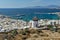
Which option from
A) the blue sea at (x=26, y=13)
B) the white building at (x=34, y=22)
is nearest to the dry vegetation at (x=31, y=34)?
the white building at (x=34, y=22)

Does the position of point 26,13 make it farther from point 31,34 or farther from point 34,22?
point 31,34

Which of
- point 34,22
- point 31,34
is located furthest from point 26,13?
point 31,34

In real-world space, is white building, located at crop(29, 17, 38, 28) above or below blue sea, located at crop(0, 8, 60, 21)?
below

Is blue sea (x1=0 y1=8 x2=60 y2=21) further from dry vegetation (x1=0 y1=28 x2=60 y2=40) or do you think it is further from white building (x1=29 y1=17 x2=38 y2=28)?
dry vegetation (x1=0 y1=28 x2=60 y2=40)

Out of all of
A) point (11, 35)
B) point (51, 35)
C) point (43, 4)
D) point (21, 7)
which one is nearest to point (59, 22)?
point (51, 35)

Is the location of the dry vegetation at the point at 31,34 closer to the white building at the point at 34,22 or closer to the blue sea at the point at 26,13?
the white building at the point at 34,22

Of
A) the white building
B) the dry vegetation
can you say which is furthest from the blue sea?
the dry vegetation

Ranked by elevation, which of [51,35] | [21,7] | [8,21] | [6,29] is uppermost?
[21,7]

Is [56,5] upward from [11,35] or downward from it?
upward

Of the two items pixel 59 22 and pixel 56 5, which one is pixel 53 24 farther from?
pixel 56 5

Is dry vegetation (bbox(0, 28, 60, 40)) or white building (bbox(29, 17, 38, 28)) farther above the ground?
white building (bbox(29, 17, 38, 28))

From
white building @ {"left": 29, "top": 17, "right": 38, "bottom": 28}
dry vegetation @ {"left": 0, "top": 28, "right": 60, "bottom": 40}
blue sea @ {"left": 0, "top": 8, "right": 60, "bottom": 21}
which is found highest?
blue sea @ {"left": 0, "top": 8, "right": 60, "bottom": 21}
